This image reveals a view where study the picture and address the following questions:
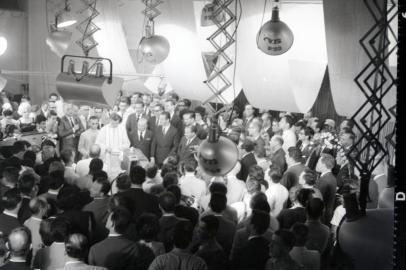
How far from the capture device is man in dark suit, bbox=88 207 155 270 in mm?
3523

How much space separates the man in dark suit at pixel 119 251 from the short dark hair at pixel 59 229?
8.3 inches

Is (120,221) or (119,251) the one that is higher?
(120,221)

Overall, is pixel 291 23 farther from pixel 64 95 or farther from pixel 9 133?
pixel 9 133

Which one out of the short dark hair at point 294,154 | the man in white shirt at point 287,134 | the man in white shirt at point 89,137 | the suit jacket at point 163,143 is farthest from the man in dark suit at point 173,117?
the short dark hair at point 294,154

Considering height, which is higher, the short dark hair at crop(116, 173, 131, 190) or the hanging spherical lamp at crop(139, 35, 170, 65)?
the hanging spherical lamp at crop(139, 35, 170, 65)

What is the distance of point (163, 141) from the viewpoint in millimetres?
7598

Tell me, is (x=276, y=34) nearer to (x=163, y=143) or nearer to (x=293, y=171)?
(x=293, y=171)

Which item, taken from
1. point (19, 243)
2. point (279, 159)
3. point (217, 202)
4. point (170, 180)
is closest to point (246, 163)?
point (279, 159)

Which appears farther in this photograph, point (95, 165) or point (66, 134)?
point (66, 134)

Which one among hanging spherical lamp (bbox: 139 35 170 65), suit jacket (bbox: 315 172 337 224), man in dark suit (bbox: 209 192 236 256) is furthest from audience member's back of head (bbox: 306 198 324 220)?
hanging spherical lamp (bbox: 139 35 170 65)

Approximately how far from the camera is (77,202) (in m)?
4.23

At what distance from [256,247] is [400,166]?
183 centimetres

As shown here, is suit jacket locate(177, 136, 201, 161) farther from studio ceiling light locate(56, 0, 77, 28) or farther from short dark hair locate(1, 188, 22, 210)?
short dark hair locate(1, 188, 22, 210)

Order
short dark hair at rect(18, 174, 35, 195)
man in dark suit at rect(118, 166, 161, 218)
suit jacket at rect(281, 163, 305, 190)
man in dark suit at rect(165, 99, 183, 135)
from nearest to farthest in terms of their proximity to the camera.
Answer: short dark hair at rect(18, 174, 35, 195) → man in dark suit at rect(118, 166, 161, 218) → suit jacket at rect(281, 163, 305, 190) → man in dark suit at rect(165, 99, 183, 135)
